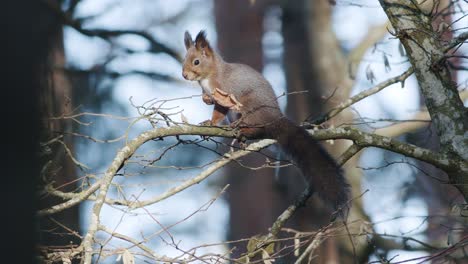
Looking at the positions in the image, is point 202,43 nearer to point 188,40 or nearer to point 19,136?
point 188,40

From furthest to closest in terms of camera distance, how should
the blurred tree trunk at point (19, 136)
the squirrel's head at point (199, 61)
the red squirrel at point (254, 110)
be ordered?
the squirrel's head at point (199, 61) → the red squirrel at point (254, 110) → the blurred tree trunk at point (19, 136)

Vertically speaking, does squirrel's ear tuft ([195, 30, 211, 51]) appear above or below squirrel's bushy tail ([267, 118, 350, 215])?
above

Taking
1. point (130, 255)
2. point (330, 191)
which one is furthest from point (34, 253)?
point (330, 191)

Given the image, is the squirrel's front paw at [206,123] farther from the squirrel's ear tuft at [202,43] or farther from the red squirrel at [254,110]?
the squirrel's ear tuft at [202,43]

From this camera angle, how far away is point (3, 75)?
1870mm

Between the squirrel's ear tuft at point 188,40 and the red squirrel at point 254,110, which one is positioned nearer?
the red squirrel at point 254,110

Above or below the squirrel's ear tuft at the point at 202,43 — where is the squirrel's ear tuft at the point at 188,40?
above

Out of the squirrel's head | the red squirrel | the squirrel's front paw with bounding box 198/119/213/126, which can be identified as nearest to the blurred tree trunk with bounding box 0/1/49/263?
the red squirrel

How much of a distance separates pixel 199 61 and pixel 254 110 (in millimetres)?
869

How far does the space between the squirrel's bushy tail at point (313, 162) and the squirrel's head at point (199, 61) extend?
100cm

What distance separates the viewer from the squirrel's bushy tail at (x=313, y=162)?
3.69 m

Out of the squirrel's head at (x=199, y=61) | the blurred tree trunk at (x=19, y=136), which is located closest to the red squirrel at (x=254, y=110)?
the squirrel's head at (x=199, y=61)

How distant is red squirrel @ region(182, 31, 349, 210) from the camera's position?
3799mm

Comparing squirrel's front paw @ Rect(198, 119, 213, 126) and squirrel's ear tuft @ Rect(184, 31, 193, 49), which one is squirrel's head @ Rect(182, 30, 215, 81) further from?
squirrel's front paw @ Rect(198, 119, 213, 126)
